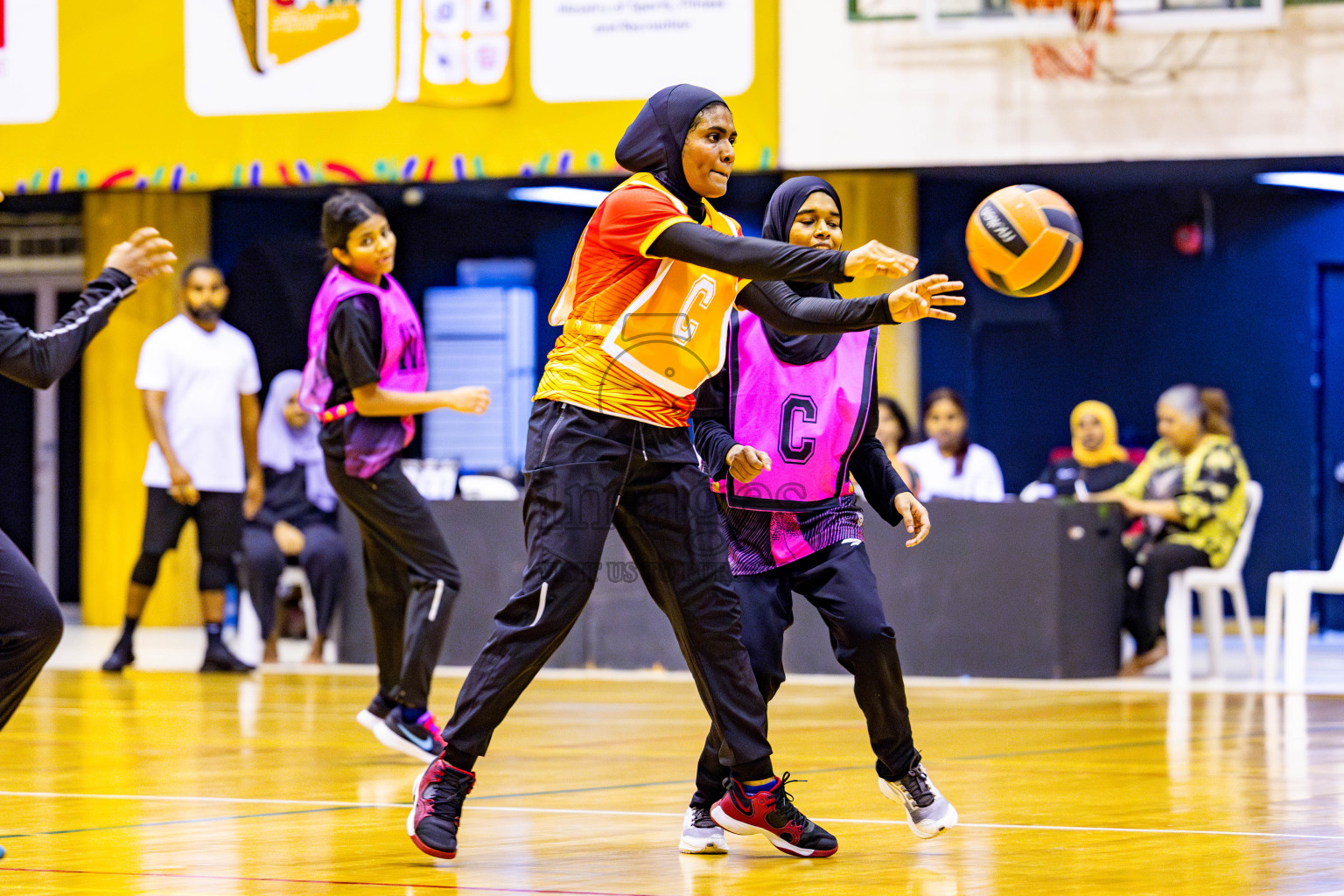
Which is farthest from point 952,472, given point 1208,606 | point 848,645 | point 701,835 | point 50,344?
point 50,344

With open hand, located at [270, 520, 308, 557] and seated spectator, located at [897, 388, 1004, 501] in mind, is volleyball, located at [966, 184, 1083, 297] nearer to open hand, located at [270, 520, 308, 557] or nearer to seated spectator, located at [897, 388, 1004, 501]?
seated spectator, located at [897, 388, 1004, 501]

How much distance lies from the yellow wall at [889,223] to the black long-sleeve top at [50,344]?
8932 mm

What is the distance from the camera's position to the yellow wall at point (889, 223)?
12945 millimetres

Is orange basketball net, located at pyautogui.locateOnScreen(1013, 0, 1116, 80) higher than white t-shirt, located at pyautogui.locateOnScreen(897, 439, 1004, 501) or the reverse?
higher

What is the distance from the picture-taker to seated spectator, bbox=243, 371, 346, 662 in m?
10.9

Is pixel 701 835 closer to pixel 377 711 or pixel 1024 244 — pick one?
pixel 1024 244

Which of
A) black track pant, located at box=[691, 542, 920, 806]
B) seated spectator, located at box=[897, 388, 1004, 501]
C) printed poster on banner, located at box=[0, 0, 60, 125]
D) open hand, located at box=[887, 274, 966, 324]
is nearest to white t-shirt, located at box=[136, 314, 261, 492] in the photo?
seated spectator, located at box=[897, 388, 1004, 501]

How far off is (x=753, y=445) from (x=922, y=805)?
0.96 metres

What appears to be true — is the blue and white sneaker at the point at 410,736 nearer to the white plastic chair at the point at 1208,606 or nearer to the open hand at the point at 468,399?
the open hand at the point at 468,399

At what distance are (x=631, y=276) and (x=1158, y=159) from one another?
8.49 meters

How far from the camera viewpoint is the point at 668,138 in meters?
4.33

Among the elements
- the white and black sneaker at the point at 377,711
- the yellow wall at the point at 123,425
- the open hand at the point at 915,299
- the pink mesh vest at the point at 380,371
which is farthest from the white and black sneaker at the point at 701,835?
the yellow wall at the point at 123,425

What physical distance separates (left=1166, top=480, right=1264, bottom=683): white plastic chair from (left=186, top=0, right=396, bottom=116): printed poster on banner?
6.27 meters

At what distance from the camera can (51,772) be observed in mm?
6031
